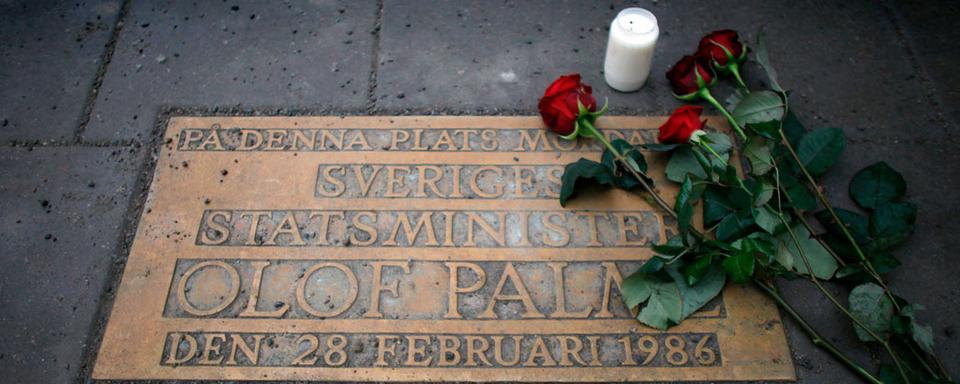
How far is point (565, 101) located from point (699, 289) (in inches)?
26.7

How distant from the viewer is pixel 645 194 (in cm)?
225

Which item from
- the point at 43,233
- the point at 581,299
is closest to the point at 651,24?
the point at 581,299

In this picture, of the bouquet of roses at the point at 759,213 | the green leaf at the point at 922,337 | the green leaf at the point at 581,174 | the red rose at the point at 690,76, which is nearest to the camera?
the green leaf at the point at 922,337

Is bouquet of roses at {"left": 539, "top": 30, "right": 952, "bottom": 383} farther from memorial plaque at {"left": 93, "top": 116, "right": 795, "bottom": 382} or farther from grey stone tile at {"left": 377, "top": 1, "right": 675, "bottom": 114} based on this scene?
grey stone tile at {"left": 377, "top": 1, "right": 675, "bottom": 114}

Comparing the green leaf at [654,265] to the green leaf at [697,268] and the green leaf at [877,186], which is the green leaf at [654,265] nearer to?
the green leaf at [697,268]

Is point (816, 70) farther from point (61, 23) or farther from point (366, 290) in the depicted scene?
point (61, 23)

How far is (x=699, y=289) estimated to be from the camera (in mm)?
2031

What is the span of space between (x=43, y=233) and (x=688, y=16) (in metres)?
2.29

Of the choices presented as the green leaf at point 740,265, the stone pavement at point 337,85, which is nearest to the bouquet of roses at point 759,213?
the green leaf at point 740,265

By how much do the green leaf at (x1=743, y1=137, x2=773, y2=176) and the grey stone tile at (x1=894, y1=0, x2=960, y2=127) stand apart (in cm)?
85

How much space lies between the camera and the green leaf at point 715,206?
6.94 feet

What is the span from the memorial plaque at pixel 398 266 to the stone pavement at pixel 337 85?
115 millimetres

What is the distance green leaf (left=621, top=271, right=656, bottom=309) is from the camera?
200 cm

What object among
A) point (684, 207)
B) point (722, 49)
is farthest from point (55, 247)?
point (722, 49)
